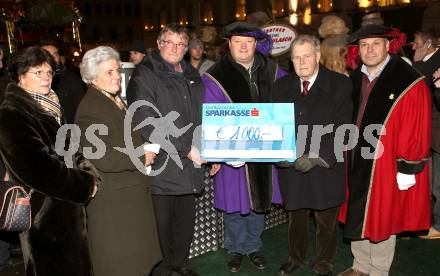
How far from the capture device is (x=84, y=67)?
10.2ft

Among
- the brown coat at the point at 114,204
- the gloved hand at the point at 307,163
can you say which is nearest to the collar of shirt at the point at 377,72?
the gloved hand at the point at 307,163

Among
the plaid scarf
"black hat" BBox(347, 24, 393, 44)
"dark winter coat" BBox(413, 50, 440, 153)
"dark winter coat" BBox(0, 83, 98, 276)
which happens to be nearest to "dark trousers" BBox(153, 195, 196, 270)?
"dark winter coat" BBox(0, 83, 98, 276)

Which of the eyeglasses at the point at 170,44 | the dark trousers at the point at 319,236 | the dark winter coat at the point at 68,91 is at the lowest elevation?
the dark trousers at the point at 319,236

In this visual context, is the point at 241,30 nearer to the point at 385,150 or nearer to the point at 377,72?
the point at 377,72

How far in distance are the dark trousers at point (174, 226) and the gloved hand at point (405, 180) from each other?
1897 mm

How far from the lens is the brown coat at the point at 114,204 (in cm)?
306

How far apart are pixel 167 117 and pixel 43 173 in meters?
1.27

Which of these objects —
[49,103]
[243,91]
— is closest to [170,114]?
[243,91]

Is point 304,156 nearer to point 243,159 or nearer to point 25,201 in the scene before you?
point 243,159

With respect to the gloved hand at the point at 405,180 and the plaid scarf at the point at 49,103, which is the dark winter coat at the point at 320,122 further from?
the plaid scarf at the point at 49,103

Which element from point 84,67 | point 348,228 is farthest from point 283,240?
point 84,67

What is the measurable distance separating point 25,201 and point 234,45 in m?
2.36

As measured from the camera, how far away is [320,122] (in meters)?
3.62

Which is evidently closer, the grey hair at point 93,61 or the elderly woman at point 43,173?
the elderly woman at point 43,173
